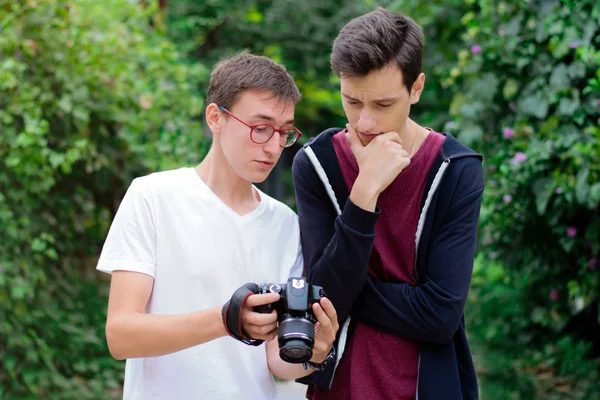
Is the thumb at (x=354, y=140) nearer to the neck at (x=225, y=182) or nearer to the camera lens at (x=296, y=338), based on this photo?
the neck at (x=225, y=182)

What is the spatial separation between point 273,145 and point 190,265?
17.7 inches

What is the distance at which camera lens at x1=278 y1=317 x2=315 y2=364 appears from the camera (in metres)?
2.02

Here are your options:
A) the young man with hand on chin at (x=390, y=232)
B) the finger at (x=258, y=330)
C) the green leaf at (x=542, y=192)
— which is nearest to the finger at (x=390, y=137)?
the young man with hand on chin at (x=390, y=232)

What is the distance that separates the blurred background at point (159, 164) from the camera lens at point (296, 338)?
2830 millimetres

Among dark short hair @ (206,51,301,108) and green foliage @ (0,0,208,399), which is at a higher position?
dark short hair @ (206,51,301,108)

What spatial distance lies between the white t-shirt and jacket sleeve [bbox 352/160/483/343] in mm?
357

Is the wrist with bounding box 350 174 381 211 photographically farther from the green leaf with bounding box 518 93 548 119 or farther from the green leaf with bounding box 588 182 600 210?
the green leaf with bounding box 518 93 548 119

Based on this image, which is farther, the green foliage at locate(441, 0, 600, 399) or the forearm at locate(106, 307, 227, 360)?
the green foliage at locate(441, 0, 600, 399)

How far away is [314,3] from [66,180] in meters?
5.83

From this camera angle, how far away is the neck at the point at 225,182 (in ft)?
8.31

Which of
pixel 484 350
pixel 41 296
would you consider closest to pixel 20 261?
pixel 41 296

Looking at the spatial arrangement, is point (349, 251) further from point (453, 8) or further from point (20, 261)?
point (453, 8)

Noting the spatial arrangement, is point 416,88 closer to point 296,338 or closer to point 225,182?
point 225,182

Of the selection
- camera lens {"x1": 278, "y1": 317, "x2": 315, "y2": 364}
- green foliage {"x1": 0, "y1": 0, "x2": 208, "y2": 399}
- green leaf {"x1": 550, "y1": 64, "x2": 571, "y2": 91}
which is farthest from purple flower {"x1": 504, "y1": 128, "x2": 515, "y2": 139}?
camera lens {"x1": 278, "y1": 317, "x2": 315, "y2": 364}
